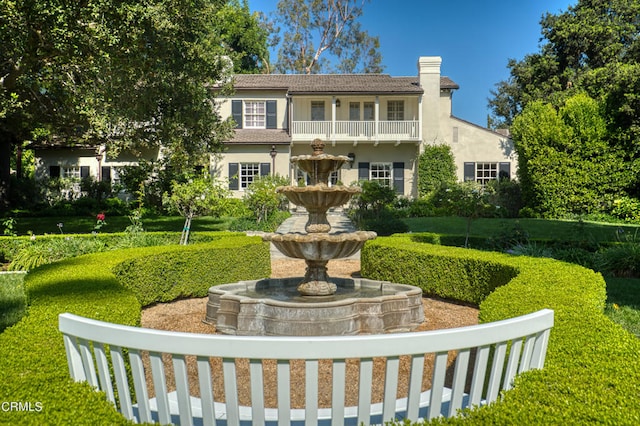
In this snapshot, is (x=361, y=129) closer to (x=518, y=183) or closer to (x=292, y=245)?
(x=518, y=183)

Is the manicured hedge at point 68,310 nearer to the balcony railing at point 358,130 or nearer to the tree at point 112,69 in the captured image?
the tree at point 112,69

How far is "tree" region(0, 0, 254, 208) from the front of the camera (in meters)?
10.1

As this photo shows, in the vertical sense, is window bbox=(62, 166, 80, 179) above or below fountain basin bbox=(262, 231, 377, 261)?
above

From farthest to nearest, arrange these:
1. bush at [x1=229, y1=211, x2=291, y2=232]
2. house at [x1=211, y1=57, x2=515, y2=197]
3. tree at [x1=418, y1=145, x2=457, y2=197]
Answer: house at [x1=211, y1=57, x2=515, y2=197], tree at [x1=418, y1=145, x2=457, y2=197], bush at [x1=229, y1=211, x2=291, y2=232]

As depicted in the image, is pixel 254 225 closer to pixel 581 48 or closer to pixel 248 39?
pixel 581 48

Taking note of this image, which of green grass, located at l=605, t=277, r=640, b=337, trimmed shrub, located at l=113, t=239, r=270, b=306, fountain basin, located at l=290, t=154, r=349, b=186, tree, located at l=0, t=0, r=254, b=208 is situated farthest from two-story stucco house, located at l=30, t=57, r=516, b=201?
fountain basin, located at l=290, t=154, r=349, b=186

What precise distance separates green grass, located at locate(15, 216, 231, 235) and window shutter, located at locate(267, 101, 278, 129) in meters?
8.42

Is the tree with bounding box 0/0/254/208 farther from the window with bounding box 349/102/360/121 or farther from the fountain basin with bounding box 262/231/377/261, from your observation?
the window with bounding box 349/102/360/121

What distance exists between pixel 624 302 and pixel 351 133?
19773mm

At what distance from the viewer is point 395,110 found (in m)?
27.8

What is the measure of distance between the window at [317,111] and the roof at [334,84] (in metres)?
1.01

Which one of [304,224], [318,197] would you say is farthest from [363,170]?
[318,197]

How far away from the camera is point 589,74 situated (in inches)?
1062

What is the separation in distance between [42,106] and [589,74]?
88.6 feet
